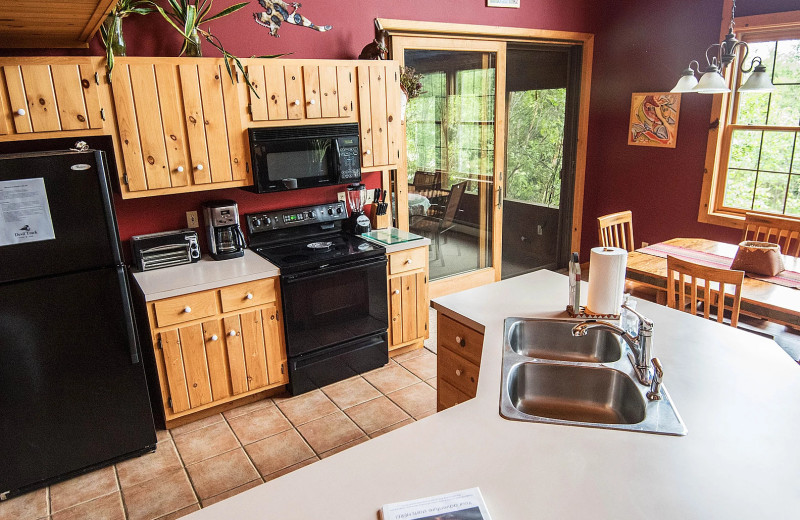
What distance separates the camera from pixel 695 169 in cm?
455

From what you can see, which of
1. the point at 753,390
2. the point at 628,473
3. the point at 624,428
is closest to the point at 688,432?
the point at 624,428

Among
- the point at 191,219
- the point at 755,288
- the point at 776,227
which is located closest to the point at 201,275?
the point at 191,219

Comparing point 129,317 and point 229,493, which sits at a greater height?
point 129,317

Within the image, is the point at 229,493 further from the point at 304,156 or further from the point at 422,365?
the point at 304,156

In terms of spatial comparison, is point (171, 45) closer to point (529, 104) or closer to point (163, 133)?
point (163, 133)

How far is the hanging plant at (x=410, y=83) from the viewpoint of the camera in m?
3.72

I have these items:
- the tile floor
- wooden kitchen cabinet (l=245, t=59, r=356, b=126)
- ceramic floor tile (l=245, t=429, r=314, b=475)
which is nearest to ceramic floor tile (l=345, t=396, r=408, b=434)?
the tile floor

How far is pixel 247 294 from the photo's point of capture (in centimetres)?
296

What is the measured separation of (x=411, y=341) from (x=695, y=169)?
9.64 feet

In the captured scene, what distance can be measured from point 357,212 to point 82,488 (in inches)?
87.8

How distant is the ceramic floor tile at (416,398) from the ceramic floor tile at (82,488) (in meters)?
1.54

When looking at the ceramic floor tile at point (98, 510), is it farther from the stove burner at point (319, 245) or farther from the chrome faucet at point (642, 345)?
the chrome faucet at point (642, 345)

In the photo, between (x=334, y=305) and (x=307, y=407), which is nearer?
(x=307, y=407)

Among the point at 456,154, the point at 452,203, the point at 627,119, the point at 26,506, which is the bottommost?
the point at 26,506
